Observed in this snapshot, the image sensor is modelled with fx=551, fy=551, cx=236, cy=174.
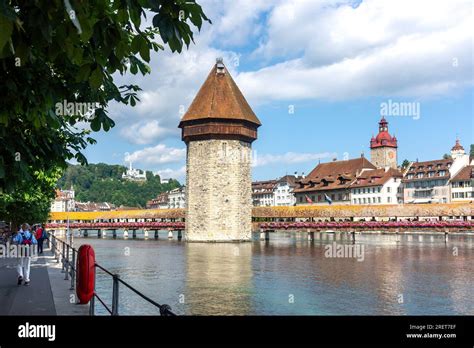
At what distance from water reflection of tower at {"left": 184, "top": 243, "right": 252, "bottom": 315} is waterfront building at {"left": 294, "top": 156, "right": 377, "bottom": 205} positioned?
59597 millimetres

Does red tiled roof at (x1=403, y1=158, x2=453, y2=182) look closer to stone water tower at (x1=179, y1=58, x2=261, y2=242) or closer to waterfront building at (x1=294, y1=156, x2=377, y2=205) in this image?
waterfront building at (x1=294, y1=156, x2=377, y2=205)

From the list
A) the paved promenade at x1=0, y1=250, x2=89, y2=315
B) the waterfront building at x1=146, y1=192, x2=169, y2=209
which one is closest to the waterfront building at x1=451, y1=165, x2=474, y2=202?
the paved promenade at x1=0, y1=250, x2=89, y2=315

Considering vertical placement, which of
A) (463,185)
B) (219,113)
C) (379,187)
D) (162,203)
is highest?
(219,113)

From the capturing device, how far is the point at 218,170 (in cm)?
4975

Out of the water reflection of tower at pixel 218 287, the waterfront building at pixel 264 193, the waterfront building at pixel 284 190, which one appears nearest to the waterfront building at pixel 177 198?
the waterfront building at pixel 264 193

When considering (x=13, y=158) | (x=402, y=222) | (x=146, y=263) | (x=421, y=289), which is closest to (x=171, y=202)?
(x=402, y=222)

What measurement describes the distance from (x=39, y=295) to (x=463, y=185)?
73.9 meters

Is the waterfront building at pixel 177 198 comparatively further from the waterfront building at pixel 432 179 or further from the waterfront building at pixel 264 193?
the waterfront building at pixel 432 179

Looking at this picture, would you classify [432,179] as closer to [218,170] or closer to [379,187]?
[379,187]

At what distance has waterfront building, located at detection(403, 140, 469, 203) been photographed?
7800cm

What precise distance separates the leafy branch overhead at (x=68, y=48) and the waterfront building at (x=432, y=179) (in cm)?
7778

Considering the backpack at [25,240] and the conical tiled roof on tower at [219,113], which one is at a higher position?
the conical tiled roof on tower at [219,113]

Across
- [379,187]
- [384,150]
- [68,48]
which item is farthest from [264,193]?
[68,48]

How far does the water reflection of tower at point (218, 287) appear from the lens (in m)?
14.3
